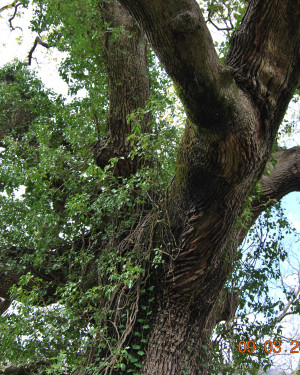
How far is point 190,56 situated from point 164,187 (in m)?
1.60

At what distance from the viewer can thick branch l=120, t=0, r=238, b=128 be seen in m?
2.38

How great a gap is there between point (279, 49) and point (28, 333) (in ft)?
11.8

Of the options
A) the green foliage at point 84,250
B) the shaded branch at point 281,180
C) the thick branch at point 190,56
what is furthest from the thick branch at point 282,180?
the thick branch at point 190,56

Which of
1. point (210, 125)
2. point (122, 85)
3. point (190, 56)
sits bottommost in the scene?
point (210, 125)

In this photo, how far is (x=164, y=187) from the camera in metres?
3.72

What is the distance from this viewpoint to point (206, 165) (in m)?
2.78

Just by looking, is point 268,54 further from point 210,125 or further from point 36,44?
point 36,44

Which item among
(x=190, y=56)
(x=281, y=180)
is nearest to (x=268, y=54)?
(x=190, y=56)

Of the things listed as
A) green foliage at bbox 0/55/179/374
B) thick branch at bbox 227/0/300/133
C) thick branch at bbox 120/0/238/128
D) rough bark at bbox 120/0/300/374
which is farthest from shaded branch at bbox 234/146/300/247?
thick branch at bbox 120/0/238/128

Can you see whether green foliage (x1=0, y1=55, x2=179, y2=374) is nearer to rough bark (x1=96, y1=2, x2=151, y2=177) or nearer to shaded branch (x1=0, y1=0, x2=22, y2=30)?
rough bark (x1=96, y1=2, x2=151, y2=177)

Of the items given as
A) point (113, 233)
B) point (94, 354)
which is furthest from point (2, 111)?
point (94, 354)

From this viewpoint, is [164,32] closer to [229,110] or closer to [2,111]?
[229,110]

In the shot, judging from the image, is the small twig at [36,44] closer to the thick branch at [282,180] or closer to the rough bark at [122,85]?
the rough bark at [122,85]

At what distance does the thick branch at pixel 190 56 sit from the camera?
238 centimetres
